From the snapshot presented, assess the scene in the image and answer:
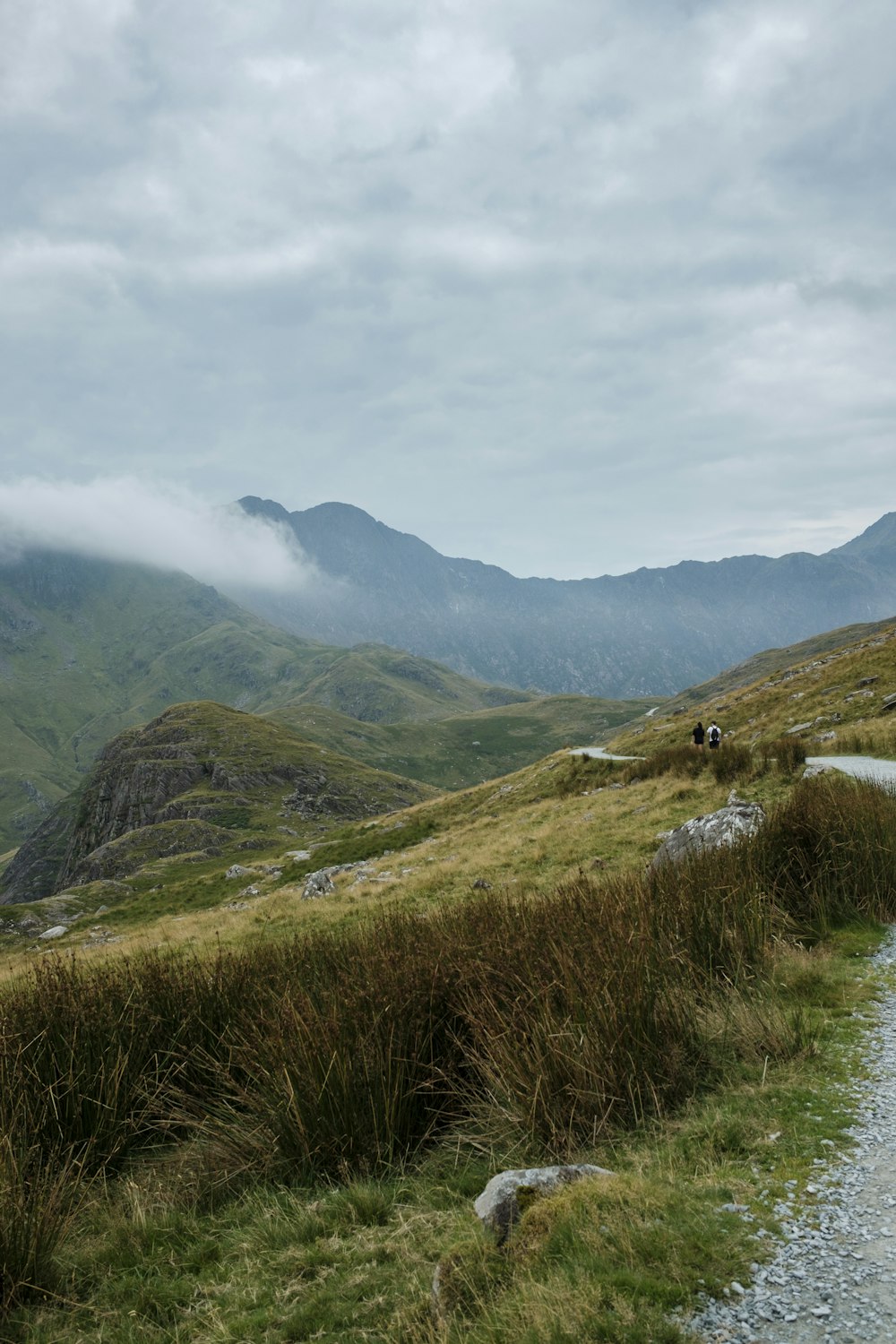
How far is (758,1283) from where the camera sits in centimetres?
374

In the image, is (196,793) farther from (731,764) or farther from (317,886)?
(731,764)

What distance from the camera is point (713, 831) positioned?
43.7ft

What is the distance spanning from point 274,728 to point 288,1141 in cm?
15030

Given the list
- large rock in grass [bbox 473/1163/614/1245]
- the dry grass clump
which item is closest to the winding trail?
large rock in grass [bbox 473/1163/614/1245]

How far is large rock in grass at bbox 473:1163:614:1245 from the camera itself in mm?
4605

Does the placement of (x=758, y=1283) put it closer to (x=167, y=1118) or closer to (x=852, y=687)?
(x=167, y=1118)

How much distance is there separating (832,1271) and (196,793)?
4629 inches

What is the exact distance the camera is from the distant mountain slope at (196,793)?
279ft

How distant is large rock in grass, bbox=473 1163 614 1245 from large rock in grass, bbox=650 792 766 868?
7.58 meters

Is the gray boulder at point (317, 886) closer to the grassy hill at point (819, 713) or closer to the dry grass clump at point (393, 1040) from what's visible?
the dry grass clump at point (393, 1040)

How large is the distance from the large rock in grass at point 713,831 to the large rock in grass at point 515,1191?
298 inches

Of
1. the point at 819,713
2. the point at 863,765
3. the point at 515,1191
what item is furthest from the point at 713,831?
the point at 819,713

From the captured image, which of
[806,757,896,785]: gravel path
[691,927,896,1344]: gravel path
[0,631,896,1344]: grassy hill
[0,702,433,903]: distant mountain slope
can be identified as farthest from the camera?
[0,702,433,903]: distant mountain slope

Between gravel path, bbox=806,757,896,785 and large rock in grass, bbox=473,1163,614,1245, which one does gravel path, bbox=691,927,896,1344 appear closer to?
large rock in grass, bbox=473,1163,614,1245
